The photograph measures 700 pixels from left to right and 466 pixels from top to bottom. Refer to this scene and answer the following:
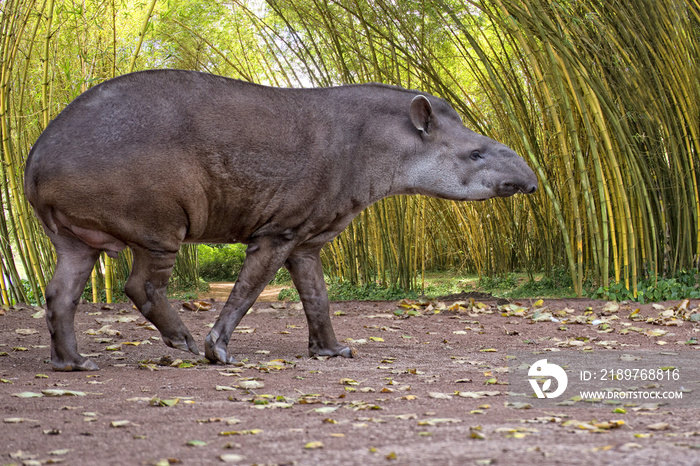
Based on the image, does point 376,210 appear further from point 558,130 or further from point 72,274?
point 72,274

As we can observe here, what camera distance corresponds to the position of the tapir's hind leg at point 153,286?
11.2 ft

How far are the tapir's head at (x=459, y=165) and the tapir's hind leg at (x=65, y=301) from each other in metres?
1.70

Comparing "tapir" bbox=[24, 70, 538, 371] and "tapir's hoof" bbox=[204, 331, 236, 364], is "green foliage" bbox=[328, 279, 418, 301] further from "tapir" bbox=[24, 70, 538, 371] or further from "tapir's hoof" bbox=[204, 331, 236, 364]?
"tapir's hoof" bbox=[204, 331, 236, 364]

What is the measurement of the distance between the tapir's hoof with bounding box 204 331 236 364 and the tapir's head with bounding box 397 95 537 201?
1288mm

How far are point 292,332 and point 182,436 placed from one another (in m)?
3.00

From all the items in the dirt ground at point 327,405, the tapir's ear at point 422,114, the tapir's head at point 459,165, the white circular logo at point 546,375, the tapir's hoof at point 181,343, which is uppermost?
the tapir's ear at point 422,114

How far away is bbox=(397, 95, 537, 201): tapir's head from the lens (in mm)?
3873

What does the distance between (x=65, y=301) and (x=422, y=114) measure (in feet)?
6.63

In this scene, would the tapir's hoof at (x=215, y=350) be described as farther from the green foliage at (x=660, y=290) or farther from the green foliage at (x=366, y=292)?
the green foliage at (x=366, y=292)

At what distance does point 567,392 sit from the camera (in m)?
2.86

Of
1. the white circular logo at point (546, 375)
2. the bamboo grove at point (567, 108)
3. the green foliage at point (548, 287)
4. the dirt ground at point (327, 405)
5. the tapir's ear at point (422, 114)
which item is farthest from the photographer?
the green foliage at point (548, 287)

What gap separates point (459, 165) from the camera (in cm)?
389

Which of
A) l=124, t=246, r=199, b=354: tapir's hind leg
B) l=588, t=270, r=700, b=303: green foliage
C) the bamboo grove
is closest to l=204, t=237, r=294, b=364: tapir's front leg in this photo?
l=124, t=246, r=199, b=354: tapir's hind leg

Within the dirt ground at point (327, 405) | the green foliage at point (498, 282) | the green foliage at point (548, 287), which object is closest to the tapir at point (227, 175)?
the dirt ground at point (327, 405)
